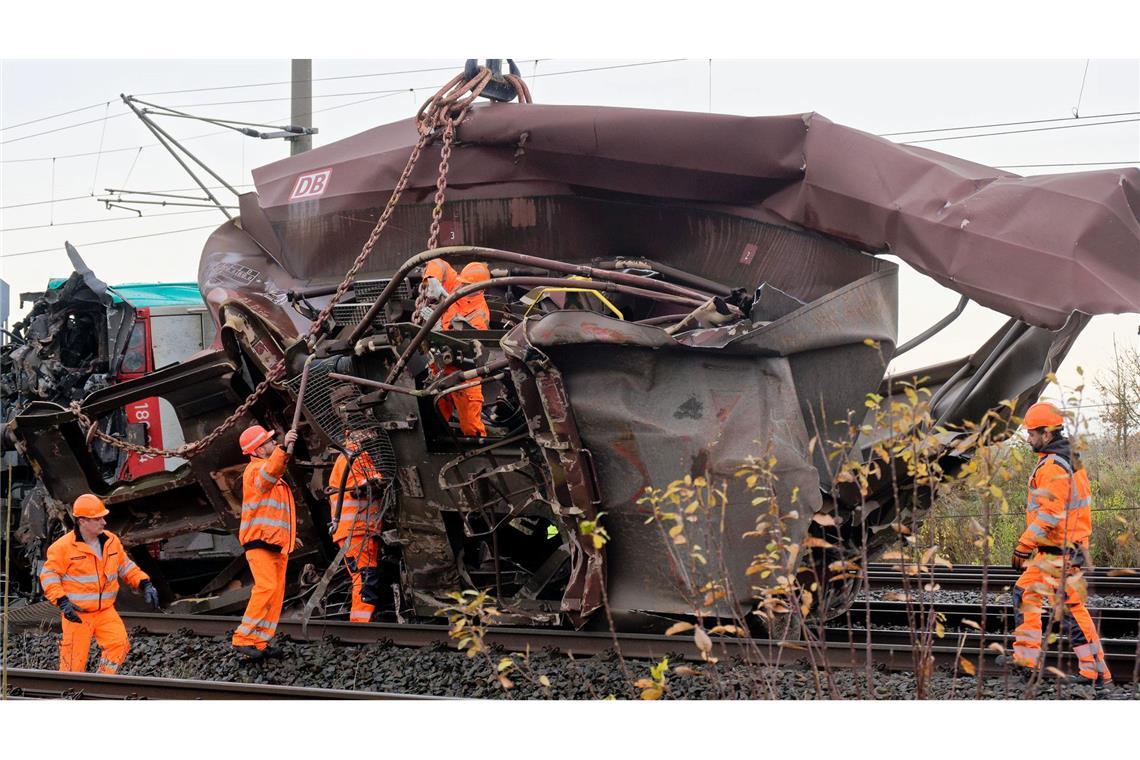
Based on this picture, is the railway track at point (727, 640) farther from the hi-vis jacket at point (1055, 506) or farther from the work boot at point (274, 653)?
the hi-vis jacket at point (1055, 506)

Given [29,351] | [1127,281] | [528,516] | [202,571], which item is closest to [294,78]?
[29,351]

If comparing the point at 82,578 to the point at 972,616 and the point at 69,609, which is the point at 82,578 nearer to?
the point at 69,609

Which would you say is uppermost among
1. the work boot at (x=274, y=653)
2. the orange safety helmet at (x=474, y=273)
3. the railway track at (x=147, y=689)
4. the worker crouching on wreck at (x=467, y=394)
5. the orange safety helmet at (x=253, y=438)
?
the orange safety helmet at (x=474, y=273)

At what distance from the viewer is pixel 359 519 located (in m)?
6.75

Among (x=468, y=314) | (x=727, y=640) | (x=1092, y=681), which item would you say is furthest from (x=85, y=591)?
(x=1092, y=681)

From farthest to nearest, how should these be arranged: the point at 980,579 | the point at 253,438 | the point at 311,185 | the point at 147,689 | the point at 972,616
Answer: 1. the point at 980,579
2. the point at 311,185
3. the point at 972,616
4. the point at 253,438
5. the point at 147,689

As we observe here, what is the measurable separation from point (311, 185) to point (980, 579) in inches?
238

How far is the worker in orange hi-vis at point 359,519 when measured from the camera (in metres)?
6.48

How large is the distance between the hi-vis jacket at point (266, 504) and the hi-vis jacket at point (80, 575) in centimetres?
81

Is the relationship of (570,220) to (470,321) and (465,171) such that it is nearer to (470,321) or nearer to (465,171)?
(465,171)

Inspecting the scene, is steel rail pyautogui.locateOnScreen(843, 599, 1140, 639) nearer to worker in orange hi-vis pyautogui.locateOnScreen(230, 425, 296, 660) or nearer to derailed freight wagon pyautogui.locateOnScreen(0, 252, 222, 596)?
worker in orange hi-vis pyautogui.locateOnScreen(230, 425, 296, 660)

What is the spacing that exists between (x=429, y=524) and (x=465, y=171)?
93.8 inches

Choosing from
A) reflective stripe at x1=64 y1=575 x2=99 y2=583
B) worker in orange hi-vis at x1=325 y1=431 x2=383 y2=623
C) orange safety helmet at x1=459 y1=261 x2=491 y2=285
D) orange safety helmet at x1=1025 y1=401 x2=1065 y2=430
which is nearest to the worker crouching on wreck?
orange safety helmet at x1=459 y1=261 x2=491 y2=285

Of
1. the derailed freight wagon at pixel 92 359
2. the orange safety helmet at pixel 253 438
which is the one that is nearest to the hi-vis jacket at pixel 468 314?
the orange safety helmet at pixel 253 438
